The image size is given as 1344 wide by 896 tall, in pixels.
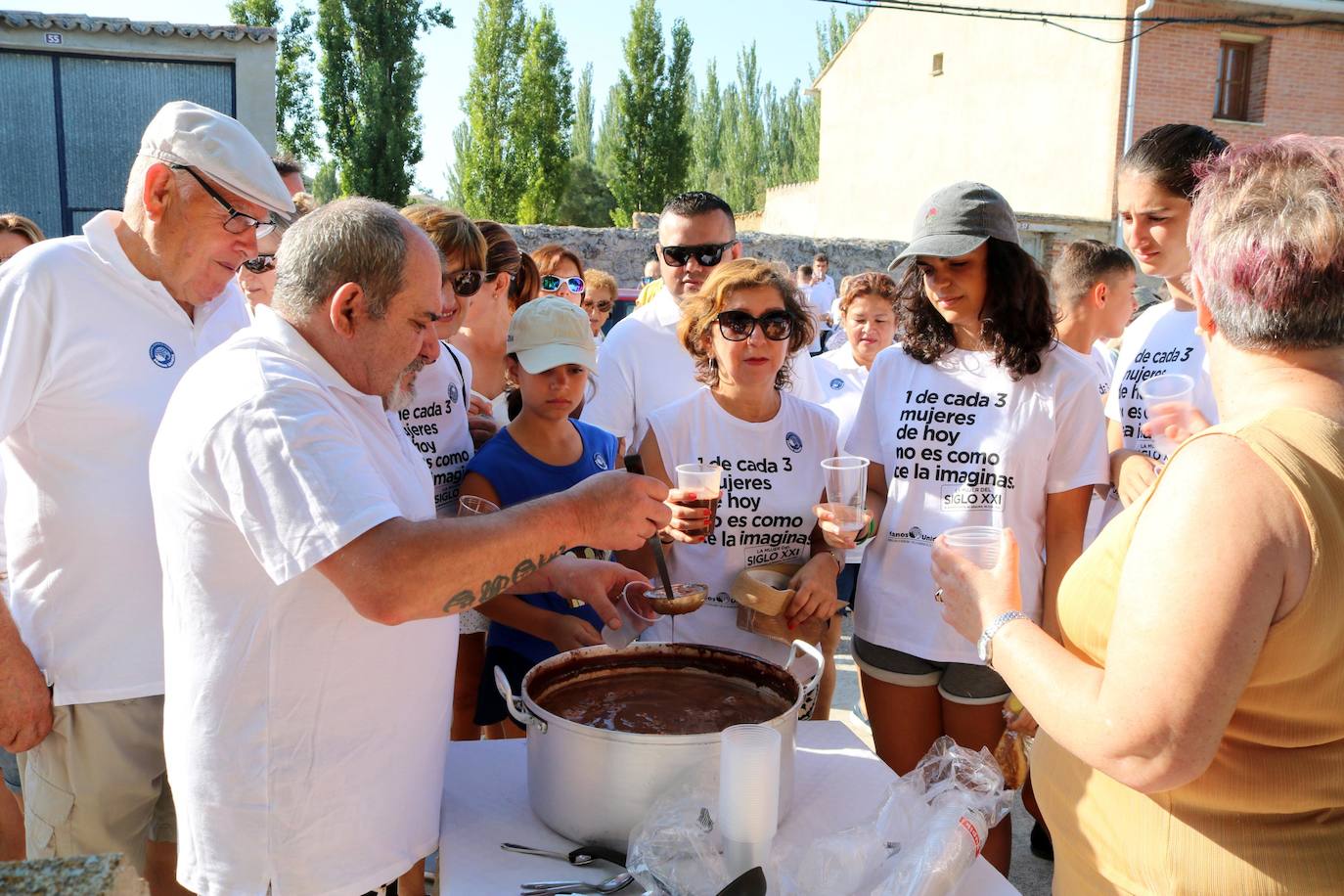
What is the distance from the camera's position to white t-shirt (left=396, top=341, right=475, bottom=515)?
3016 mm

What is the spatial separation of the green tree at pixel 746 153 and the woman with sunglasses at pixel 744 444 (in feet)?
133

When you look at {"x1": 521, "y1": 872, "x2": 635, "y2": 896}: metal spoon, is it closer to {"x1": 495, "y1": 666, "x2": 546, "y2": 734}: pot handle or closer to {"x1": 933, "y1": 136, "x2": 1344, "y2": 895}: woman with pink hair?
{"x1": 495, "y1": 666, "x2": 546, "y2": 734}: pot handle

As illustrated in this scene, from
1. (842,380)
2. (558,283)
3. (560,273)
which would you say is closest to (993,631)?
(842,380)

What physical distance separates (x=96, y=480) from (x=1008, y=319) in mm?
2573

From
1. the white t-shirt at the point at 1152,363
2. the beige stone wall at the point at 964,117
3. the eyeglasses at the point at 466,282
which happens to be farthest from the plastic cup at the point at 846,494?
the beige stone wall at the point at 964,117

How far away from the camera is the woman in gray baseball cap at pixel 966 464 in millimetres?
2824

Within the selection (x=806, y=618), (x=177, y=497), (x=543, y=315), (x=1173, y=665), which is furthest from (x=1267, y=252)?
(x=543, y=315)

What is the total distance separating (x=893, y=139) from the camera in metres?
24.1

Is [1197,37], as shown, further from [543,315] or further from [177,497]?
[177,497]

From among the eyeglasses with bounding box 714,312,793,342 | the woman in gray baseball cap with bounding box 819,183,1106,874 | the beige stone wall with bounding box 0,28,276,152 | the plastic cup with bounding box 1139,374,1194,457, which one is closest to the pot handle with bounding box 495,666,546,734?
the woman in gray baseball cap with bounding box 819,183,1106,874

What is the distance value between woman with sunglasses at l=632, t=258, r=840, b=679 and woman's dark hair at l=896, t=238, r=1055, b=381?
394 millimetres

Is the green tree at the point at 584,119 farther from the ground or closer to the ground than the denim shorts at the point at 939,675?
farther from the ground

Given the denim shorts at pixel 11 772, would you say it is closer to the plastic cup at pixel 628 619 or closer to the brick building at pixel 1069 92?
the plastic cup at pixel 628 619

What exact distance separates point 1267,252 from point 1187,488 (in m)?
0.38
